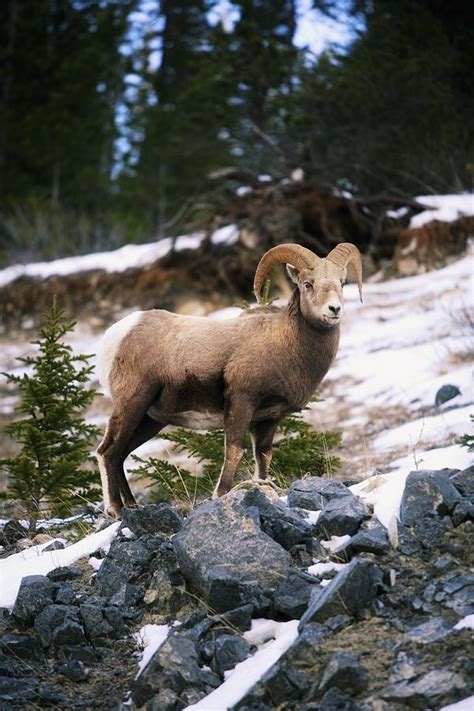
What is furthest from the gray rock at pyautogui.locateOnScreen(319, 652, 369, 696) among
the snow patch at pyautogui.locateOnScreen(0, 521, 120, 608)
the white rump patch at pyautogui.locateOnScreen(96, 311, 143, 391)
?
the white rump patch at pyautogui.locateOnScreen(96, 311, 143, 391)

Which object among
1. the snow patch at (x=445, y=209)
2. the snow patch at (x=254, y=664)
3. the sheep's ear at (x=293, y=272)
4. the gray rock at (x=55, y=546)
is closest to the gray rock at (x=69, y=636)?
the snow patch at (x=254, y=664)

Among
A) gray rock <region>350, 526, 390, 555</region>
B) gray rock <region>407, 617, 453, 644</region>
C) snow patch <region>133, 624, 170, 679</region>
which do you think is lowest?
snow patch <region>133, 624, 170, 679</region>

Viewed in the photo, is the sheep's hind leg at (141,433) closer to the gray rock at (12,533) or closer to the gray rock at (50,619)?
the gray rock at (12,533)

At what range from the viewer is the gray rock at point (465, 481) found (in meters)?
4.90

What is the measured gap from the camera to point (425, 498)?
15.6 ft

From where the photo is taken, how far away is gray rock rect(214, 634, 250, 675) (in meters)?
4.14

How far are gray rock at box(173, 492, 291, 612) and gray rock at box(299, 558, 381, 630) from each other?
421 mm

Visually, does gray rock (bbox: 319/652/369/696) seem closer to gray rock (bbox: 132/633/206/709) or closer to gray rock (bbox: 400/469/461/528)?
gray rock (bbox: 132/633/206/709)

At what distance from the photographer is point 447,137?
16.7m

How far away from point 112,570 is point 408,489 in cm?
183

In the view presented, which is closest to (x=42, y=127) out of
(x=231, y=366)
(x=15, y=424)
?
(x=15, y=424)

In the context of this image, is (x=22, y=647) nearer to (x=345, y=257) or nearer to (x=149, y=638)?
(x=149, y=638)

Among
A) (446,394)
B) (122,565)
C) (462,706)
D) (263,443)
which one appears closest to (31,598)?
(122,565)

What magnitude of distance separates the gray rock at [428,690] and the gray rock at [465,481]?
1412 mm
